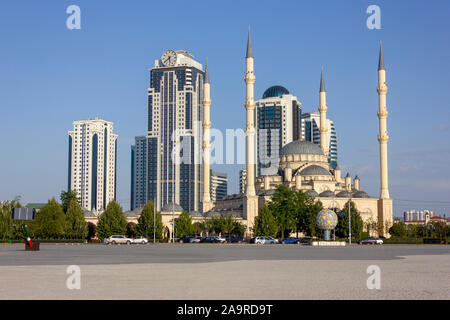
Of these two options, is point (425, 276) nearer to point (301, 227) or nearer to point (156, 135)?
point (301, 227)

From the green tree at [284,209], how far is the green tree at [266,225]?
2649 millimetres

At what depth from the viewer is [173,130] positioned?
635ft

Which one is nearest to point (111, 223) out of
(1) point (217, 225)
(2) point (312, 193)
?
(1) point (217, 225)

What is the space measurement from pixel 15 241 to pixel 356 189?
6352 centimetres

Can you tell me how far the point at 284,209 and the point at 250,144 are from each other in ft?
35.5

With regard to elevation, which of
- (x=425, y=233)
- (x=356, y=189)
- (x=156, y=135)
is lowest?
(x=425, y=233)

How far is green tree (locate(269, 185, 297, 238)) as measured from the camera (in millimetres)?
88062

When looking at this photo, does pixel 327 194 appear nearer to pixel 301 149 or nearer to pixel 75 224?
pixel 301 149

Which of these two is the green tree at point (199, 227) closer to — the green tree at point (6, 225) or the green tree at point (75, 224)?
the green tree at point (75, 224)

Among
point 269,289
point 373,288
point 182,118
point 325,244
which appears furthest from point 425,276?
point 182,118

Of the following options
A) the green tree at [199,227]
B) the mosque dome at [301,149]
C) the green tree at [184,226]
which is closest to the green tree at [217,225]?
the green tree at [199,227]

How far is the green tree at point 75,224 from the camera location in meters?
80.8

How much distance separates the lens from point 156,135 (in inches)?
7662
